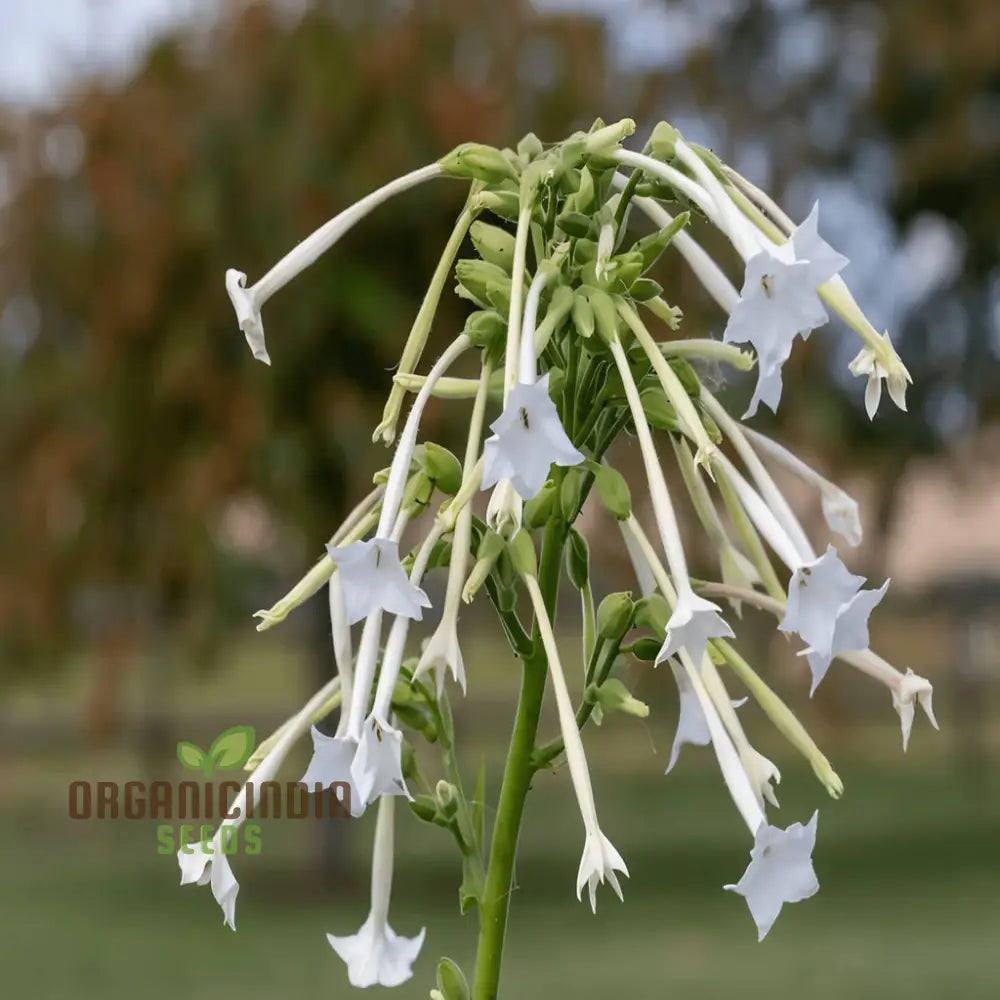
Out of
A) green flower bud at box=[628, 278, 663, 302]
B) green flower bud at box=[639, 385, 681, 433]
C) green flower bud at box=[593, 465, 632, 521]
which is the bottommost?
green flower bud at box=[593, 465, 632, 521]

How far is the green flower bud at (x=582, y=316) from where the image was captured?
1.21 m

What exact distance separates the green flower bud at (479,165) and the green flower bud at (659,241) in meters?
0.14

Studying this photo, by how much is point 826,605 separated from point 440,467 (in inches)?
14.8

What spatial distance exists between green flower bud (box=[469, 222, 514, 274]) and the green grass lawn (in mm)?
5662

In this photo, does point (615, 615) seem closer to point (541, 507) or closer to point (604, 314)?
point (541, 507)

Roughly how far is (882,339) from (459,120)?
659 centimetres

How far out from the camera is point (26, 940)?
308 inches

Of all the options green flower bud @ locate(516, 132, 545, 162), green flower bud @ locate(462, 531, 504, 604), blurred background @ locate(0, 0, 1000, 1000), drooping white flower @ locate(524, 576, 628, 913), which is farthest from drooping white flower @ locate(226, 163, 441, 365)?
blurred background @ locate(0, 0, 1000, 1000)

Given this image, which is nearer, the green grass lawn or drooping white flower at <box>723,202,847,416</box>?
drooping white flower at <box>723,202,847,416</box>

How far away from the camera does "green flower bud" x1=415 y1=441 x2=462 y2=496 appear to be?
4.17ft

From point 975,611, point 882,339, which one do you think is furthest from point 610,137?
point 975,611

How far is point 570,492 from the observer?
1.28 m

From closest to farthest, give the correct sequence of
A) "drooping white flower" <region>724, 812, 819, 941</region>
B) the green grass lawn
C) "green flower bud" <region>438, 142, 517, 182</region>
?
"drooping white flower" <region>724, 812, 819, 941</region>
"green flower bud" <region>438, 142, 517, 182</region>
the green grass lawn

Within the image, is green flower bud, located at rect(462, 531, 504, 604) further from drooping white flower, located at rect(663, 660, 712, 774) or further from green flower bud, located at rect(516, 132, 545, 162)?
green flower bud, located at rect(516, 132, 545, 162)
